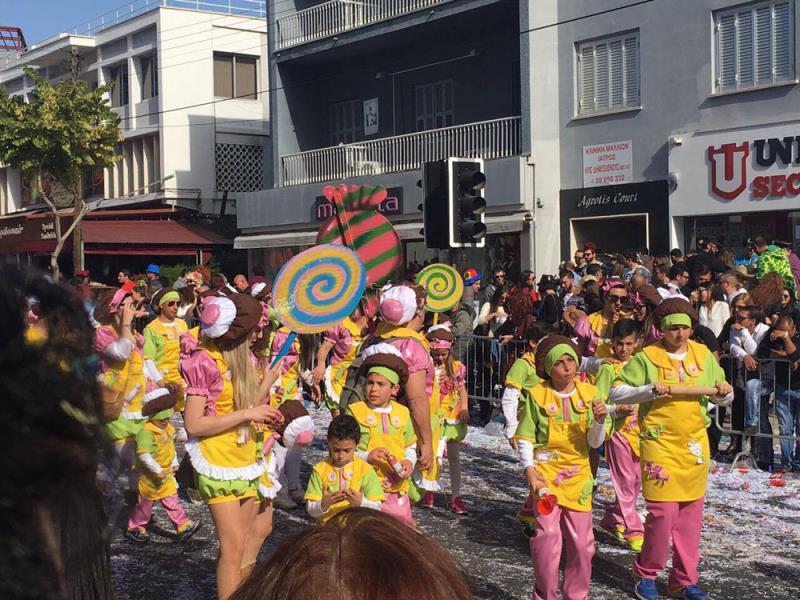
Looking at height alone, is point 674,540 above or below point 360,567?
below

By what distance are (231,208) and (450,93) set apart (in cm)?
1283

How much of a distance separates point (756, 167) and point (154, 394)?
12106 millimetres

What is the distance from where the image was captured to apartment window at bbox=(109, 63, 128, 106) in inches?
1425

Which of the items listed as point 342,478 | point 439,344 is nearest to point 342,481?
point 342,478

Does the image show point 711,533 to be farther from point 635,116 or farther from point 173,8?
point 173,8

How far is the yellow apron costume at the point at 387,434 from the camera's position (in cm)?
623

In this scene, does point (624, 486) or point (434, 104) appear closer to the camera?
point (624, 486)

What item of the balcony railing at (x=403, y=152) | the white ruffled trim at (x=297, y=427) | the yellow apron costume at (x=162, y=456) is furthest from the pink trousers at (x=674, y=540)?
the balcony railing at (x=403, y=152)

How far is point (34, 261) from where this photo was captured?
4.60 feet

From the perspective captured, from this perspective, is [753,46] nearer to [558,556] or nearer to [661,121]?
[661,121]

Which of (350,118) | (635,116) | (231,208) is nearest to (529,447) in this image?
(635,116)

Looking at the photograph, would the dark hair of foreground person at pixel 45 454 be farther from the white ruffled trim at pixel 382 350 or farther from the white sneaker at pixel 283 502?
the white sneaker at pixel 283 502

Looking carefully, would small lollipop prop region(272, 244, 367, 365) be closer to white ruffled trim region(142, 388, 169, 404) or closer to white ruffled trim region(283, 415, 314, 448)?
white ruffled trim region(283, 415, 314, 448)

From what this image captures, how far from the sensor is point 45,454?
112 cm
